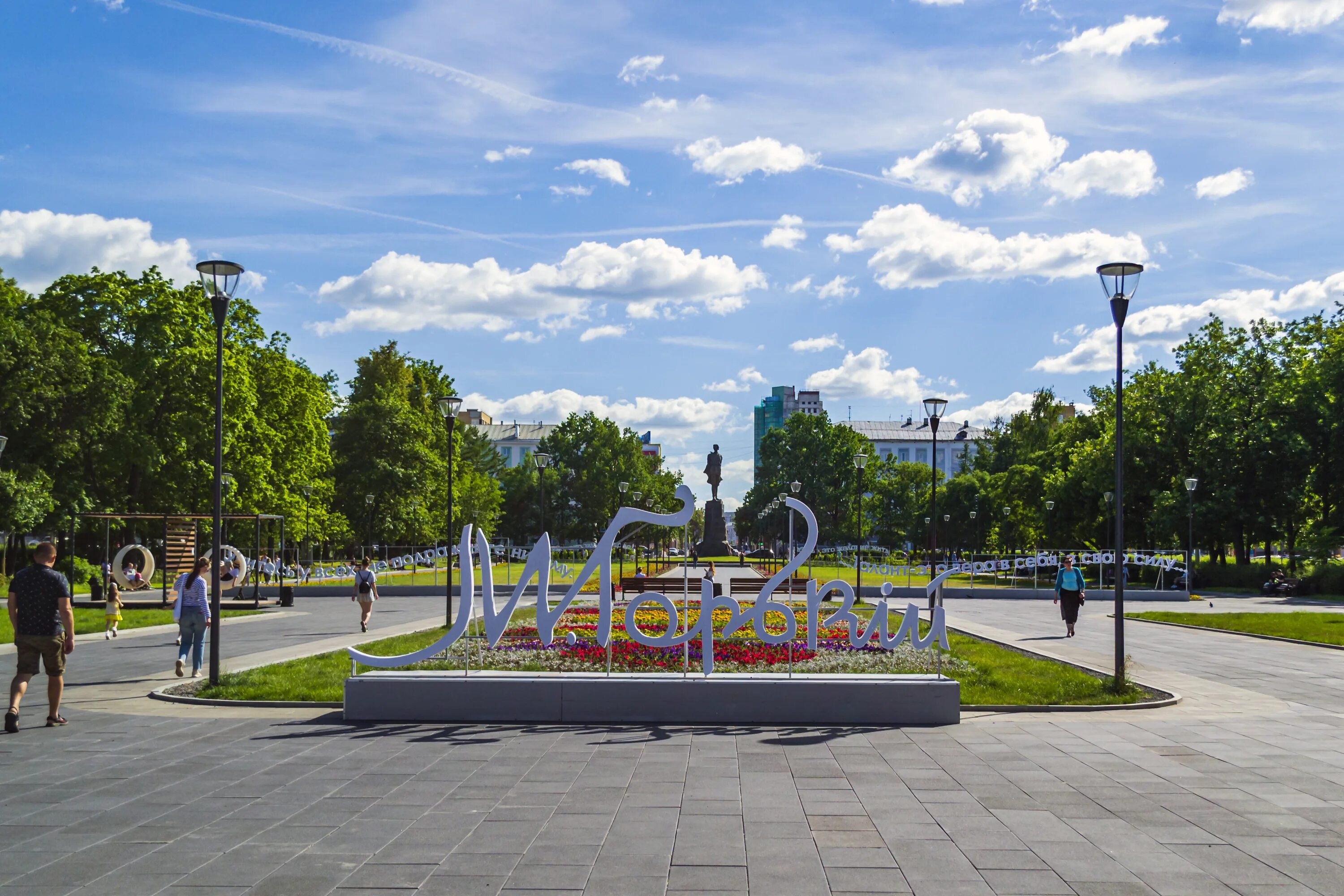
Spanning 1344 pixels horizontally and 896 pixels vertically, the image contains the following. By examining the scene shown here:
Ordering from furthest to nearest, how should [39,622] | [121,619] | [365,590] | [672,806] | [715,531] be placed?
1. [715,531]
2. [121,619]
3. [365,590]
4. [39,622]
5. [672,806]

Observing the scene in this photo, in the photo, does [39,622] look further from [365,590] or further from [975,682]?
[365,590]

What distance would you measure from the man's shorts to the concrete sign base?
2888 mm

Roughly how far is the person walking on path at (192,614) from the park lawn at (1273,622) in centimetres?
2057

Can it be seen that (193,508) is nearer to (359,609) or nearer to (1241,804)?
(359,609)

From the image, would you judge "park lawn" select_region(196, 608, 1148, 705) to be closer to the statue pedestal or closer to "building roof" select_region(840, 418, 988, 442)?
the statue pedestal

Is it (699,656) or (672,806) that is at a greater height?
(699,656)

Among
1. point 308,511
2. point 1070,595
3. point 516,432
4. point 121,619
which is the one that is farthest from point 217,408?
point 516,432

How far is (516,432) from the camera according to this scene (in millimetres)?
145000

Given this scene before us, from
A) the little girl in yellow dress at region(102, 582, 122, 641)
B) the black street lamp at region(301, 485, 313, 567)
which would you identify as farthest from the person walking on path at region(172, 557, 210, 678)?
the black street lamp at region(301, 485, 313, 567)

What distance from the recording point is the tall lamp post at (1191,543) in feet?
127

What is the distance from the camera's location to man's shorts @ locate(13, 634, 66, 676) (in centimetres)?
1027

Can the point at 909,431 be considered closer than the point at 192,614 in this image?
No

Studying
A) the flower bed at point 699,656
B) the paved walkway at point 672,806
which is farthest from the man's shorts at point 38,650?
the flower bed at point 699,656

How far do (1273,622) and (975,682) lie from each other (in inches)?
592
